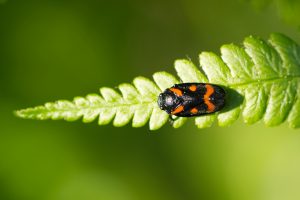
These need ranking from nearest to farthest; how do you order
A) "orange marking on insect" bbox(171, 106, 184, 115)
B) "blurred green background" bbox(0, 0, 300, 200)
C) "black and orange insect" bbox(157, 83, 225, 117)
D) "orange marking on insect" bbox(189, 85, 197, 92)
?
"black and orange insect" bbox(157, 83, 225, 117), "orange marking on insect" bbox(171, 106, 184, 115), "orange marking on insect" bbox(189, 85, 197, 92), "blurred green background" bbox(0, 0, 300, 200)

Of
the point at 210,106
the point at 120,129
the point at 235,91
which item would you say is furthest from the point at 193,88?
the point at 120,129

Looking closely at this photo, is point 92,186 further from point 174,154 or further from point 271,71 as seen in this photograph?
point 271,71

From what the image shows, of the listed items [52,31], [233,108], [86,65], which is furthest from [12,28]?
[233,108]

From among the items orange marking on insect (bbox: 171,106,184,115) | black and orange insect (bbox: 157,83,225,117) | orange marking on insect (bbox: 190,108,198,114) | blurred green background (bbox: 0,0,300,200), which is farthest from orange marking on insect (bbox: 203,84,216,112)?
blurred green background (bbox: 0,0,300,200)

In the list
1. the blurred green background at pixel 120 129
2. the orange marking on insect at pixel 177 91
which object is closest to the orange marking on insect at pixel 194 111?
the orange marking on insect at pixel 177 91

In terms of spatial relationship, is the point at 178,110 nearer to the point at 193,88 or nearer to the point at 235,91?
the point at 193,88

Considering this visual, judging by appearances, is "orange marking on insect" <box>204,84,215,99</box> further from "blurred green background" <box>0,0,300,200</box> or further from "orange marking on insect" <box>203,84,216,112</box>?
"blurred green background" <box>0,0,300,200</box>
